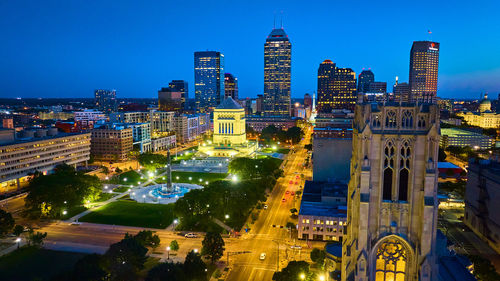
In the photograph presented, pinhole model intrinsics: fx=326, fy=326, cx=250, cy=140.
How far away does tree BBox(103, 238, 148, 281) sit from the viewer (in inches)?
1857

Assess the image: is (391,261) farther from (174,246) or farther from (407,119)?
(174,246)

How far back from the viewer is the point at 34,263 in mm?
A: 56094

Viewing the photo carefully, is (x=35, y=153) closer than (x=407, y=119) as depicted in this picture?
No

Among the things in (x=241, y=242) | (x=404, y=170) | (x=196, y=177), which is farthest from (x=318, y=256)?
(x=196, y=177)

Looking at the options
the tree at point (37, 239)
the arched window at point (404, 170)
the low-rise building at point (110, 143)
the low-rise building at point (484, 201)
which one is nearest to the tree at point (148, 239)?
the tree at point (37, 239)

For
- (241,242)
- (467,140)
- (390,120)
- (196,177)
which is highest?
(390,120)

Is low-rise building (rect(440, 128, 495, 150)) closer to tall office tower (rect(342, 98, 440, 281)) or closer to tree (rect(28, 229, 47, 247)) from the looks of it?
tall office tower (rect(342, 98, 440, 281))

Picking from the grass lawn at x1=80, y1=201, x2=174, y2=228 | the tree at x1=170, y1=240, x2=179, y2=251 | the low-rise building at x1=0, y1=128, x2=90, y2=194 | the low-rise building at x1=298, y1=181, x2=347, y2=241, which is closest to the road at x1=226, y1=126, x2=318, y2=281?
the low-rise building at x1=298, y1=181, x2=347, y2=241

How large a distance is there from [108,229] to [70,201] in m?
16.7

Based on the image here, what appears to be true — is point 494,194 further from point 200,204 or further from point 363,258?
point 200,204

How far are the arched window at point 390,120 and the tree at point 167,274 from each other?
34147mm

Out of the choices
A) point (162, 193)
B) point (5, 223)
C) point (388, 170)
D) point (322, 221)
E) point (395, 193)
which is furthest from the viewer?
point (162, 193)

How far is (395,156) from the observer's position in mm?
26781

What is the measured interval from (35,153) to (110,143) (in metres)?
40.5
